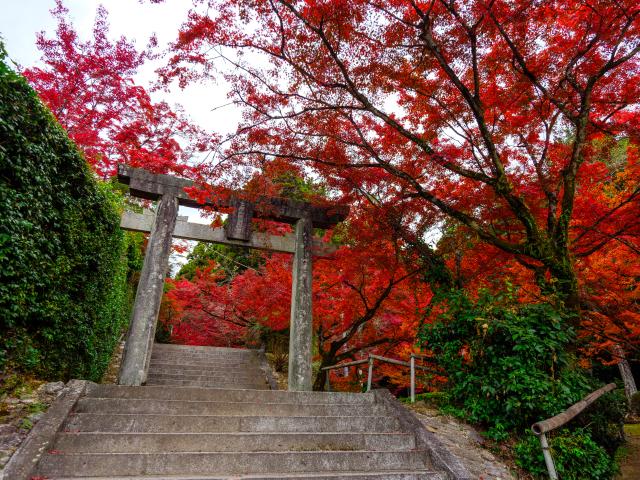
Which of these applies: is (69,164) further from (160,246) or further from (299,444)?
(299,444)

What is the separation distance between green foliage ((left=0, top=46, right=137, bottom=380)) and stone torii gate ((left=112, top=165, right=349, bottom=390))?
39.7 inches

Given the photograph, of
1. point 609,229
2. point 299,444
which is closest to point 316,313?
point 299,444

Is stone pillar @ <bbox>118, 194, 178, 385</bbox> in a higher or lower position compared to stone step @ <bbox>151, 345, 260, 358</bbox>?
higher

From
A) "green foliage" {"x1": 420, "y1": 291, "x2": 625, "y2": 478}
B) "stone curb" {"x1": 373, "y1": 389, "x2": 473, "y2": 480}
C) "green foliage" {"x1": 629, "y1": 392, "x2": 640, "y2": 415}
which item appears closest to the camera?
"stone curb" {"x1": 373, "y1": 389, "x2": 473, "y2": 480}

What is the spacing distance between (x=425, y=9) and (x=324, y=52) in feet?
5.70

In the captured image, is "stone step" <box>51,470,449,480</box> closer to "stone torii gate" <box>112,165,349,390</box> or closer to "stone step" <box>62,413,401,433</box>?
"stone step" <box>62,413,401,433</box>

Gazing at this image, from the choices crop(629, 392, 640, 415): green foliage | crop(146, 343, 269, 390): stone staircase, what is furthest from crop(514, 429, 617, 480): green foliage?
crop(629, 392, 640, 415): green foliage

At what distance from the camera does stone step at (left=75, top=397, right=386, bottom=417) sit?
4203mm

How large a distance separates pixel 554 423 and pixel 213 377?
876cm

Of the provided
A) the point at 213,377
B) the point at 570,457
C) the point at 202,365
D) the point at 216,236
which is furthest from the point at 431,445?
the point at 202,365

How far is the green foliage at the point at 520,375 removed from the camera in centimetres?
453

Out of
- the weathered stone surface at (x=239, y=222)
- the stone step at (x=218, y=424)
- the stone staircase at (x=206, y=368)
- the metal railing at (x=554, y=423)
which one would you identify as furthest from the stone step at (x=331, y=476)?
the stone staircase at (x=206, y=368)

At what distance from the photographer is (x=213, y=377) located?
10.4 m

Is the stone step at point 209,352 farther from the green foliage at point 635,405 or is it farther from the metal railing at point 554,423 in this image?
the green foliage at point 635,405
